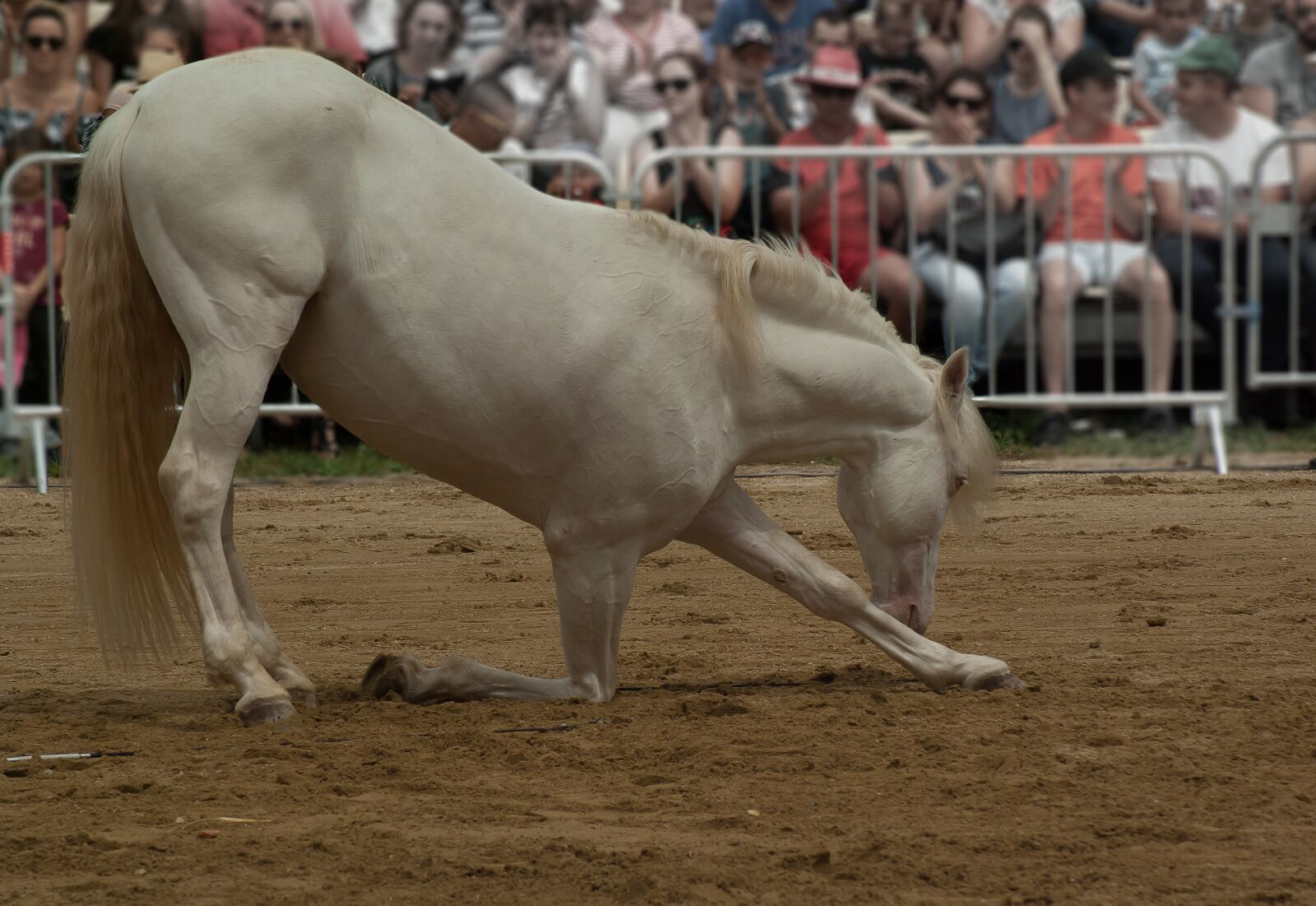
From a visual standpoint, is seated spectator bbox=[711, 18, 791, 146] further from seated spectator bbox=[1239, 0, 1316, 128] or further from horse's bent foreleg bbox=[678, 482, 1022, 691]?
horse's bent foreleg bbox=[678, 482, 1022, 691]

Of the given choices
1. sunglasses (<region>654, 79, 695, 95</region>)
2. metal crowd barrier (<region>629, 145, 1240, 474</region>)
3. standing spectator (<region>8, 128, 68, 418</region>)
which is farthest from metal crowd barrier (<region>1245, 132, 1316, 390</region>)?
standing spectator (<region>8, 128, 68, 418</region>)

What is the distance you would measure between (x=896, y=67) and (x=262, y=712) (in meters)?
8.50

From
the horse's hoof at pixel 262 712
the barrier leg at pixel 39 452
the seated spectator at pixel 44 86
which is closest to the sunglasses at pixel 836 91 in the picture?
the seated spectator at pixel 44 86

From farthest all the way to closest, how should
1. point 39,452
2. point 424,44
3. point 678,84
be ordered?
1. point 424,44
2. point 678,84
3. point 39,452

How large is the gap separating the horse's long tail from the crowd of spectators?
14.6 ft

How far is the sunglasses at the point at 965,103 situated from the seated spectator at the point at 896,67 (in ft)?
2.30

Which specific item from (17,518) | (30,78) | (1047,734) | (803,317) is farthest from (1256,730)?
(30,78)

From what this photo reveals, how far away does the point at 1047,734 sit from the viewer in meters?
4.43

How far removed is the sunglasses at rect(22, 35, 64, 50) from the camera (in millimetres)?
10844

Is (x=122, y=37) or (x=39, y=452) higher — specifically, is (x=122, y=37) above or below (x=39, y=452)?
above

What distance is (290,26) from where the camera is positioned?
36.1ft

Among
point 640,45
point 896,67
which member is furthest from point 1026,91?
point 640,45

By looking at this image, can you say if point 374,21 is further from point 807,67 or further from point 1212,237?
point 1212,237

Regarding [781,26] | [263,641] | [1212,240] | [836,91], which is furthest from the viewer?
[781,26]
